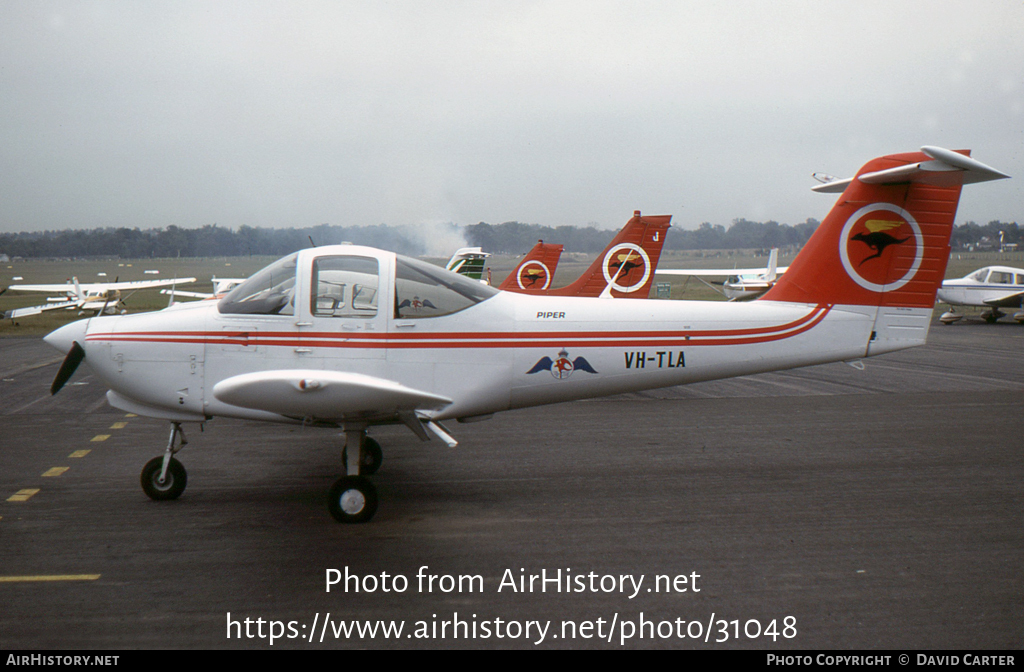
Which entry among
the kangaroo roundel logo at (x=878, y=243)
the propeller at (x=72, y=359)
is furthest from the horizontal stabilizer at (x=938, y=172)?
the propeller at (x=72, y=359)

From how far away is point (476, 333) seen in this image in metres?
5.55

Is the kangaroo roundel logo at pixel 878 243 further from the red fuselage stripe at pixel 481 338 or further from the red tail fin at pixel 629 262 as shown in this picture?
the red tail fin at pixel 629 262

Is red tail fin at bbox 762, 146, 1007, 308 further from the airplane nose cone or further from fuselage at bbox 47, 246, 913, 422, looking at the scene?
the airplane nose cone

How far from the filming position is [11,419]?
30.5 feet

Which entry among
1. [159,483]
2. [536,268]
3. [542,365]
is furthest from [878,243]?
[536,268]

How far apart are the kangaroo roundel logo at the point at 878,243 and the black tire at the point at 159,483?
6291 millimetres

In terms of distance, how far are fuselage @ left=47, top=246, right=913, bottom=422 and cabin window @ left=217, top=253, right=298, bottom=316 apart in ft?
0.12

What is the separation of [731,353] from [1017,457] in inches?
153

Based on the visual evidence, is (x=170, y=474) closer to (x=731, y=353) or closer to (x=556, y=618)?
(x=556, y=618)

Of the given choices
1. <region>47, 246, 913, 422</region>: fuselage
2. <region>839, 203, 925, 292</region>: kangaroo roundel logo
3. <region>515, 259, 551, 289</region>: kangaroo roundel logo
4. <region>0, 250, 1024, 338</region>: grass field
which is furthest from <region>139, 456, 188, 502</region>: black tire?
<region>515, 259, 551, 289</region>: kangaroo roundel logo

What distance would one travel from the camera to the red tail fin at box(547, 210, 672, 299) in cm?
1522

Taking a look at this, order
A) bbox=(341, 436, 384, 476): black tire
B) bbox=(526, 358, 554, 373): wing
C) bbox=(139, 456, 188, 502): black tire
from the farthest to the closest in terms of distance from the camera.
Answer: bbox=(341, 436, 384, 476): black tire < bbox=(139, 456, 188, 502): black tire < bbox=(526, 358, 554, 373): wing

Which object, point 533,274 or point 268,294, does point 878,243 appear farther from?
point 533,274

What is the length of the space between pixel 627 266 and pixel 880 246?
9.37 meters
